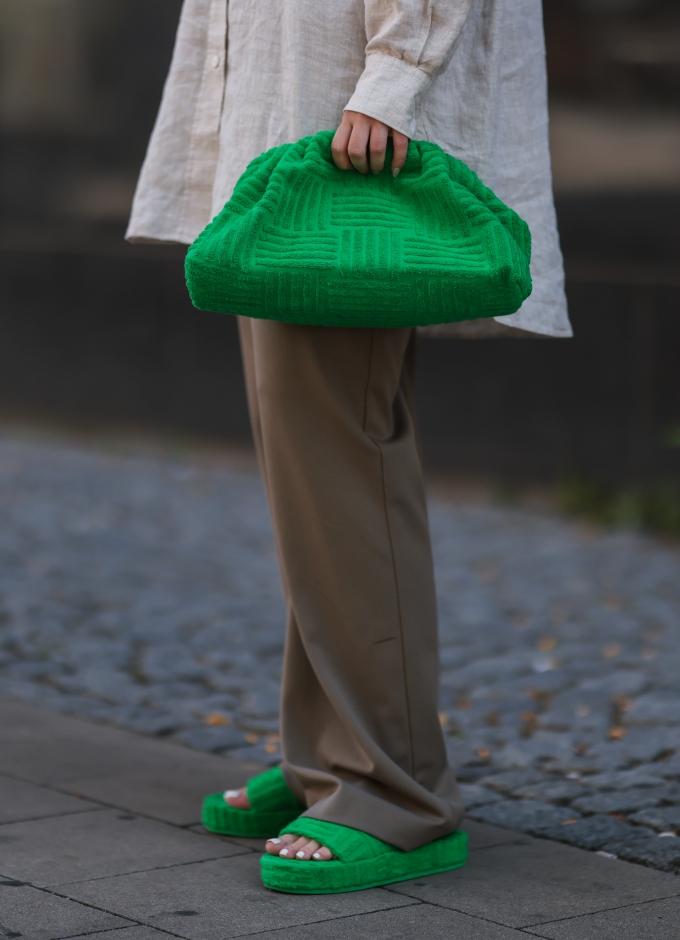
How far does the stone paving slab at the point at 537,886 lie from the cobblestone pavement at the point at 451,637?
0.09 metres

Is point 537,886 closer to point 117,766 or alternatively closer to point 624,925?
point 624,925

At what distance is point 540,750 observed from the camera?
378 cm

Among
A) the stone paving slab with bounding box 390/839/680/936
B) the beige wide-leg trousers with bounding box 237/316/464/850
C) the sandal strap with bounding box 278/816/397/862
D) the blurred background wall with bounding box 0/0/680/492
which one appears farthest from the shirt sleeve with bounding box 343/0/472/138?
the blurred background wall with bounding box 0/0/680/492

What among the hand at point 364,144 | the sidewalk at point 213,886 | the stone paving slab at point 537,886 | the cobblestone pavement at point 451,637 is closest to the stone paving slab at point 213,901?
the sidewalk at point 213,886

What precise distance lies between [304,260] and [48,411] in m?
6.80

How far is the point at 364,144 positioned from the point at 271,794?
4.03 feet

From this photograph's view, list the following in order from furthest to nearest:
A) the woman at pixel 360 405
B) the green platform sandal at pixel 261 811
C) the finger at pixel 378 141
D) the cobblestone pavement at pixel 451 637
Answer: the cobblestone pavement at pixel 451 637 < the green platform sandal at pixel 261 811 < the woman at pixel 360 405 < the finger at pixel 378 141

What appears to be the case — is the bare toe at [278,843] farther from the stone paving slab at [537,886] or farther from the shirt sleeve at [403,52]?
the shirt sleeve at [403,52]

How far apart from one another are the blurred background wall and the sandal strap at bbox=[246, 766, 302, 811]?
14.1 ft

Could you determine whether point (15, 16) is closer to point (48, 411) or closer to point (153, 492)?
point (48, 411)

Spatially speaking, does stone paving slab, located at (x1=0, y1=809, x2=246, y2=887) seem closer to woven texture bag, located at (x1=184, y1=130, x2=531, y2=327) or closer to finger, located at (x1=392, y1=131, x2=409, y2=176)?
woven texture bag, located at (x1=184, y1=130, x2=531, y2=327)

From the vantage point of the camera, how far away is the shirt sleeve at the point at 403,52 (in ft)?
8.69

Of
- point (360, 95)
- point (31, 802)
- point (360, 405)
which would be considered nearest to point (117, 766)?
point (31, 802)

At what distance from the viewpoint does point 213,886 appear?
2.80m
